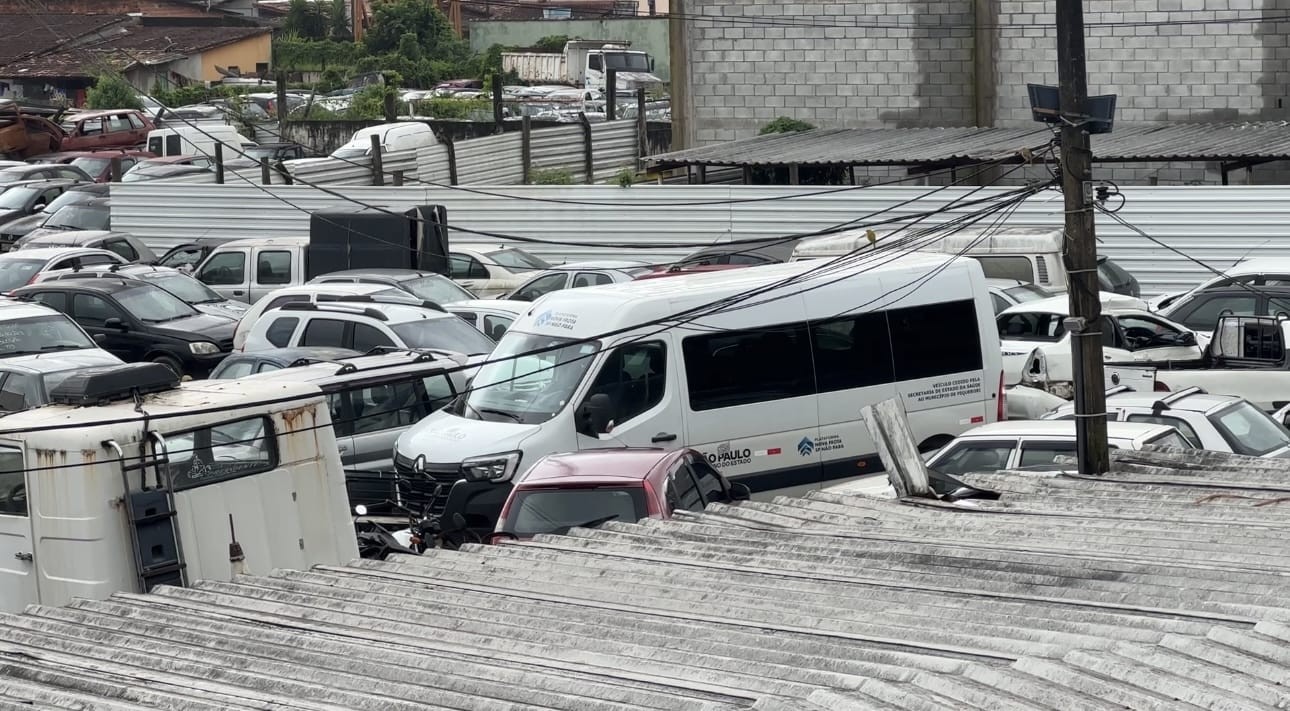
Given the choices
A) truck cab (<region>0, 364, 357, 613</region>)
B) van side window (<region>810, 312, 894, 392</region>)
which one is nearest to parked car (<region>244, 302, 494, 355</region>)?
van side window (<region>810, 312, 894, 392</region>)

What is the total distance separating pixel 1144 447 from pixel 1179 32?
19.8 metres

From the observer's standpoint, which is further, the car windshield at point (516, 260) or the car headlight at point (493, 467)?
the car windshield at point (516, 260)

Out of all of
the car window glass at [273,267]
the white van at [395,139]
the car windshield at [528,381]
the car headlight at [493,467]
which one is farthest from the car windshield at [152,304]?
the white van at [395,139]

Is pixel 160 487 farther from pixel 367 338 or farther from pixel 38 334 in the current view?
pixel 38 334

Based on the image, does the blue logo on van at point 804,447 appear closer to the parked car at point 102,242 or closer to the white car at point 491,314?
the white car at point 491,314

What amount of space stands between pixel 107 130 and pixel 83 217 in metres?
14.0

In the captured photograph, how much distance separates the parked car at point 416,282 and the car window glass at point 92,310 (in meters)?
2.59

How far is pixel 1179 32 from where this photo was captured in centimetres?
2988

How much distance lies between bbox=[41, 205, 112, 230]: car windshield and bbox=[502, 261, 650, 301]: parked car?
45.0 feet

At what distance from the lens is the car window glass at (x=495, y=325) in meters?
19.7

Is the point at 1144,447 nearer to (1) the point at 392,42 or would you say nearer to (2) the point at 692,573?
(2) the point at 692,573

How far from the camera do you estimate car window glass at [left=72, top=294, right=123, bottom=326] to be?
2148 cm

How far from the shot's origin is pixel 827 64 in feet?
107

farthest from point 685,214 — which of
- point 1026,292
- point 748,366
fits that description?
point 748,366
